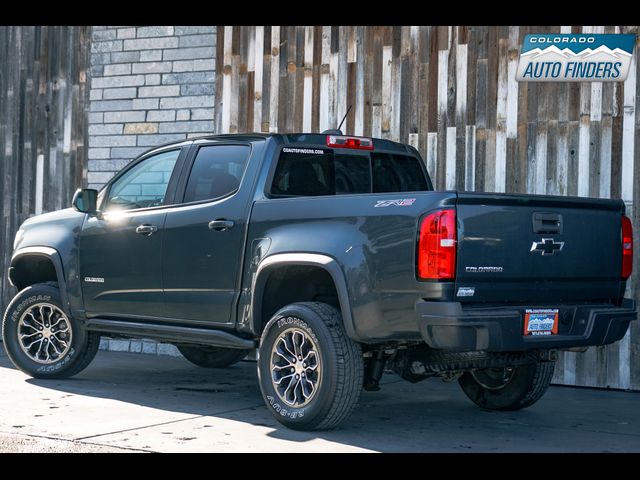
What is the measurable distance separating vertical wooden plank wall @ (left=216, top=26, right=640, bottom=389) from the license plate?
10.7ft

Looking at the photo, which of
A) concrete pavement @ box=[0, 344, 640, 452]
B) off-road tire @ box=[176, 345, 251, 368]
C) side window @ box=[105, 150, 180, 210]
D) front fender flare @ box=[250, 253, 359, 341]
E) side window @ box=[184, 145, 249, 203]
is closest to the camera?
concrete pavement @ box=[0, 344, 640, 452]

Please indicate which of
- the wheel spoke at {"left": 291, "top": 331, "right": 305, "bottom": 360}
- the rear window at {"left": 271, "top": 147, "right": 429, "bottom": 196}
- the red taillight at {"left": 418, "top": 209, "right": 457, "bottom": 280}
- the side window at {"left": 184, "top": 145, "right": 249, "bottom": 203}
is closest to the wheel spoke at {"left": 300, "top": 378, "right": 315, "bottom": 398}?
the wheel spoke at {"left": 291, "top": 331, "right": 305, "bottom": 360}

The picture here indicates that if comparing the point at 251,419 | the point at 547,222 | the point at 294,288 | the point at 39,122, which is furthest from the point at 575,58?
the point at 39,122

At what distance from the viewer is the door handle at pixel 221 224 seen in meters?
7.72

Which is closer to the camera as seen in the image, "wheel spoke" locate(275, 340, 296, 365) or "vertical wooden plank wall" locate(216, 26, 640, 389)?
"wheel spoke" locate(275, 340, 296, 365)

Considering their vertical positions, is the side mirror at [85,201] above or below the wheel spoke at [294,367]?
above

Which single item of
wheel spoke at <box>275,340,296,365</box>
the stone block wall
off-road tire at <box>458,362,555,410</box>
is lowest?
off-road tire at <box>458,362,555,410</box>

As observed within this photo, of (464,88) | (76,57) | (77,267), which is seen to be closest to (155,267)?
(77,267)

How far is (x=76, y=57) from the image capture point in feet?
43.0

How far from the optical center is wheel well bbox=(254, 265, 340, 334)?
24.2ft

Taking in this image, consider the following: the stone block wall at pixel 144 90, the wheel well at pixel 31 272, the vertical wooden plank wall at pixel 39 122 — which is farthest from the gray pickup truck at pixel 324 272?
the vertical wooden plank wall at pixel 39 122

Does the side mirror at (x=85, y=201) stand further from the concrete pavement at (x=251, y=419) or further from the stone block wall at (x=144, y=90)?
the stone block wall at (x=144, y=90)

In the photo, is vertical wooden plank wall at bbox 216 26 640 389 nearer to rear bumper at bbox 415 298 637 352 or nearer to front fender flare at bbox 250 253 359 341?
rear bumper at bbox 415 298 637 352

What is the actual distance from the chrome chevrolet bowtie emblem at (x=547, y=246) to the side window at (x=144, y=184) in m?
3.19
